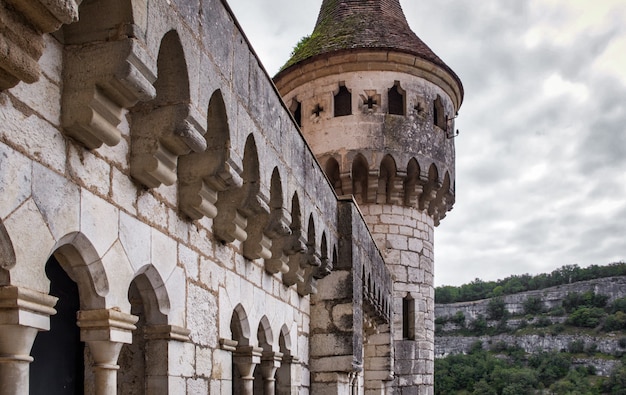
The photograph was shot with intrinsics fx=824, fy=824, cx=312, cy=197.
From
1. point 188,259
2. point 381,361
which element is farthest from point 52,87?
point 381,361

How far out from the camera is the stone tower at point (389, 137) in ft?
48.0

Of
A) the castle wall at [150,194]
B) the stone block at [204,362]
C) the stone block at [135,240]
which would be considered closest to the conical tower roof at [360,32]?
the castle wall at [150,194]

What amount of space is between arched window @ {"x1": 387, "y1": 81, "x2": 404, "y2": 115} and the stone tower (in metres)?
0.02

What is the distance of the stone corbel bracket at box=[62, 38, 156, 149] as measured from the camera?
3.20 meters

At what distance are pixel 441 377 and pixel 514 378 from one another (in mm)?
5485

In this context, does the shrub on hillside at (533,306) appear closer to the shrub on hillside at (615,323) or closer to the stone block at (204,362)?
the shrub on hillside at (615,323)

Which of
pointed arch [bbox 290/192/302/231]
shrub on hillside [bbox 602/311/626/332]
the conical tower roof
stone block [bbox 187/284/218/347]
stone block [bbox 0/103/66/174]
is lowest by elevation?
shrub on hillside [bbox 602/311/626/332]

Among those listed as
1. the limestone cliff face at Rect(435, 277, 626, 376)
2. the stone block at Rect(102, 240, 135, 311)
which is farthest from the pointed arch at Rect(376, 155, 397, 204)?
the limestone cliff face at Rect(435, 277, 626, 376)

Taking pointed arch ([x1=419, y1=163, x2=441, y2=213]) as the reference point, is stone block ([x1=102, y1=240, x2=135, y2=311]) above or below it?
below

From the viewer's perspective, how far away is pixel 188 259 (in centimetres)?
455

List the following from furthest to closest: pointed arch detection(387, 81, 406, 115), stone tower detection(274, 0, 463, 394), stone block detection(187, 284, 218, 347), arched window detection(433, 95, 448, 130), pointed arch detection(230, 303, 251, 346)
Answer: arched window detection(433, 95, 448, 130) < pointed arch detection(387, 81, 406, 115) < stone tower detection(274, 0, 463, 394) < pointed arch detection(230, 303, 251, 346) < stone block detection(187, 284, 218, 347)

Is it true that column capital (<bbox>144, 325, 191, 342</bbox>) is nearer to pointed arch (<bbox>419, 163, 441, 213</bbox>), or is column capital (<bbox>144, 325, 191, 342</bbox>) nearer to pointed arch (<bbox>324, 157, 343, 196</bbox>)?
pointed arch (<bbox>324, 157, 343, 196</bbox>)

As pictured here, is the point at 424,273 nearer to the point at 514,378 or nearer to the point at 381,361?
the point at 381,361

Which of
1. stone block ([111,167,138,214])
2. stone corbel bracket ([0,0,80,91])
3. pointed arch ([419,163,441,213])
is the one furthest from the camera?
pointed arch ([419,163,441,213])
